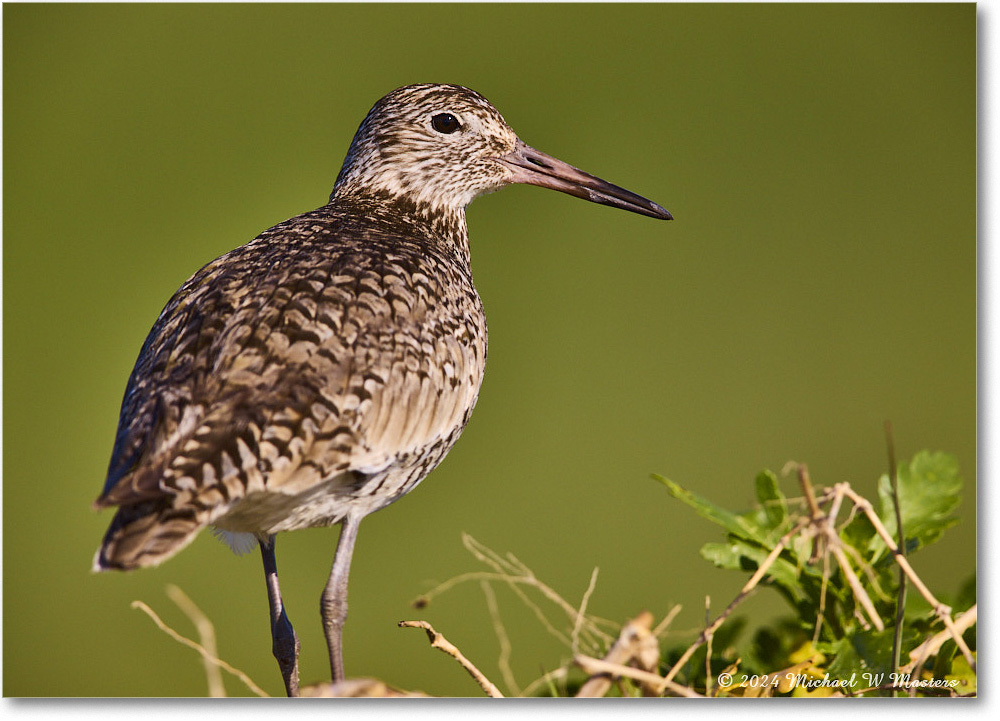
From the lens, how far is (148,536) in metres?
2.69

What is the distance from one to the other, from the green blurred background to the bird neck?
1.70ft

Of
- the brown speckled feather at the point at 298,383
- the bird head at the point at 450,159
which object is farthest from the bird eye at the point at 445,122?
the brown speckled feather at the point at 298,383

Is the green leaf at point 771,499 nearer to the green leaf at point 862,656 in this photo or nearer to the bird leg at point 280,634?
the green leaf at point 862,656

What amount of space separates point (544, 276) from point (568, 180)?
1158 millimetres

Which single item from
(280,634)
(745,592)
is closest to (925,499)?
(745,592)

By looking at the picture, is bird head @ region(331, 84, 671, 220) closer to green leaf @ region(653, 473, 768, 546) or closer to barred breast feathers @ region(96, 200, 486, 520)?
barred breast feathers @ region(96, 200, 486, 520)

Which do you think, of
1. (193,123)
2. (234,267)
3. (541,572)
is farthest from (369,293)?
(541,572)

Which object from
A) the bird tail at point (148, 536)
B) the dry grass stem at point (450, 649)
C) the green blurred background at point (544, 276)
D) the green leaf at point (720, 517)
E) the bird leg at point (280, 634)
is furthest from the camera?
the green blurred background at point (544, 276)

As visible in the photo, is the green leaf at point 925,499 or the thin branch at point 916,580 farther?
the green leaf at point 925,499

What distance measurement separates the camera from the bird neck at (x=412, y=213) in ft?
13.5

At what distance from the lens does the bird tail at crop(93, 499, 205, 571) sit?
2.65 meters

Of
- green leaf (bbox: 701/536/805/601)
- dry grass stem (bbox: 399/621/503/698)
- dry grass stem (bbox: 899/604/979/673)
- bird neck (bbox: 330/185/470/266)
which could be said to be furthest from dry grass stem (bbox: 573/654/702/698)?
bird neck (bbox: 330/185/470/266)

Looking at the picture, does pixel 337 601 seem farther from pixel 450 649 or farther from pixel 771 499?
pixel 771 499

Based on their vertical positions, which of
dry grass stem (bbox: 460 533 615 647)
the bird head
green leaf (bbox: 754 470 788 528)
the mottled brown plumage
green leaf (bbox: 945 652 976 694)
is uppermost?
the bird head
